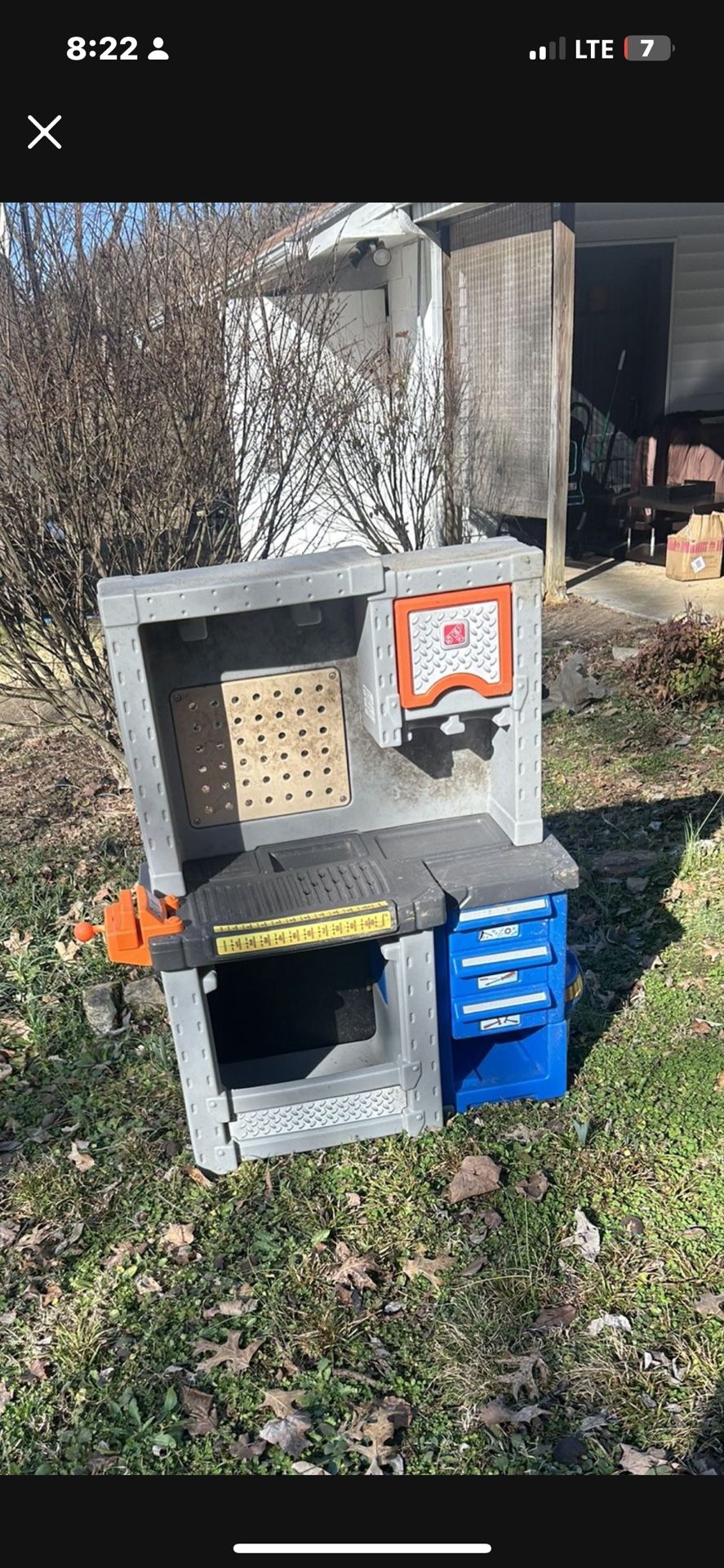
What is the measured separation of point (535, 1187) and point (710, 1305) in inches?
25.6

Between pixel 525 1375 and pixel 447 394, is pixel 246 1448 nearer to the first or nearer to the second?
pixel 525 1375

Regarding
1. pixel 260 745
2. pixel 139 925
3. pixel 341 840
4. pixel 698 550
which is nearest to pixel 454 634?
pixel 260 745

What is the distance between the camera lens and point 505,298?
1020 centimetres

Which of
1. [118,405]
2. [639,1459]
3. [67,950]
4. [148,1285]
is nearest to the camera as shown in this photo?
[639,1459]

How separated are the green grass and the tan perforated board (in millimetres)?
1236

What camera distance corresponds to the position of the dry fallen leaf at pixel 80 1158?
3.78 m

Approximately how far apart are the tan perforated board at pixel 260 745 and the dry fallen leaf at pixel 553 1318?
5.93 feet

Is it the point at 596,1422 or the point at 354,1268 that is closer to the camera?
the point at 596,1422

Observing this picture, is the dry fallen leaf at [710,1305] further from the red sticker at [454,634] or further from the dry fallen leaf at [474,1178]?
the red sticker at [454,634]

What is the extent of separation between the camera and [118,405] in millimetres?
5457
